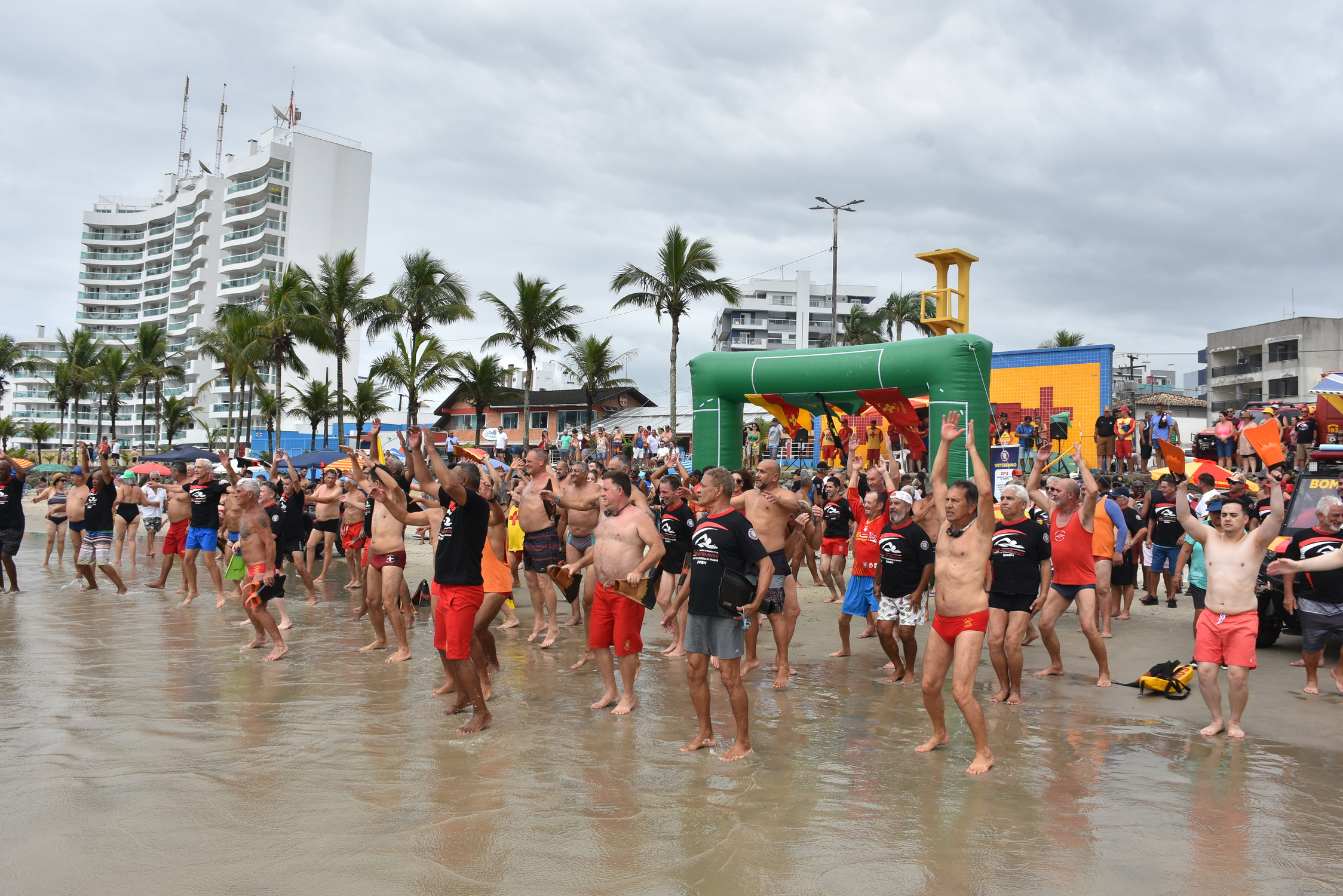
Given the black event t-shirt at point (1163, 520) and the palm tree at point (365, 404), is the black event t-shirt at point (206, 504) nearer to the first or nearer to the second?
the black event t-shirt at point (1163, 520)

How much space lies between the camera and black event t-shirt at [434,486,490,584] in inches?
250

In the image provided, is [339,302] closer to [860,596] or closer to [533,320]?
[533,320]

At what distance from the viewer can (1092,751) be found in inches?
233

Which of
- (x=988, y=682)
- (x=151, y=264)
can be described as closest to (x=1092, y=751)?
(x=988, y=682)

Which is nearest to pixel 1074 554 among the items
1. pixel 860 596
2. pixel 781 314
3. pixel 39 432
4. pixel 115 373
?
pixel 860 596

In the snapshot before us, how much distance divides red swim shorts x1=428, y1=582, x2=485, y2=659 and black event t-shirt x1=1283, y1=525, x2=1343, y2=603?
6.32 meters

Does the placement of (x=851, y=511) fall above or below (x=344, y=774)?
above

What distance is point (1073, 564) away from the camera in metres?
7.77

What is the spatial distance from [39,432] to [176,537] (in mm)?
73238

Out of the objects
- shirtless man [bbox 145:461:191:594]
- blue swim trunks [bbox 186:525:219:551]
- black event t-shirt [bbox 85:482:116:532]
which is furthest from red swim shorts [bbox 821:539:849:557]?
black event t-shirt [bbox 85:482:116:532]

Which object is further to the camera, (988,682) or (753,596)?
(988,682)

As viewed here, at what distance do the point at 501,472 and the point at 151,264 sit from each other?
3654 inches

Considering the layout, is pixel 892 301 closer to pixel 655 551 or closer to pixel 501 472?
pixel 501 472

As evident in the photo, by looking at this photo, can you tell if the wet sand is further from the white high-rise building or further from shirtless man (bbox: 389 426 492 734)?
the white high-rise building
